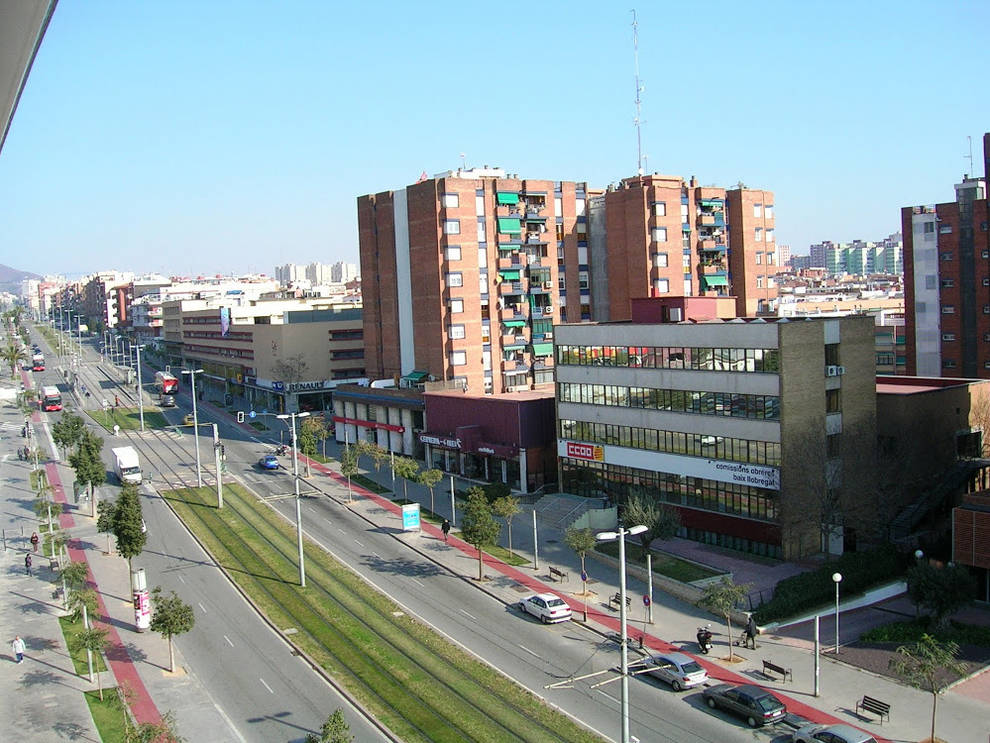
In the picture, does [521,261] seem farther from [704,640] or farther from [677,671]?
[677,671]

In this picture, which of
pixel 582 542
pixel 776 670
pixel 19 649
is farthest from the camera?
pixel 582 542

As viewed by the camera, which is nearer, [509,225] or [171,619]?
[171,619]

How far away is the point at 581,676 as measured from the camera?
35594mm

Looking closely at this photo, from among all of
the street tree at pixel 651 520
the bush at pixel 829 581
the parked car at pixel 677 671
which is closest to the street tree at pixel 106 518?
the street tree at pixel 651 520

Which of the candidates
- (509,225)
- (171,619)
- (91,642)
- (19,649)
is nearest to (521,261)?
(509,225)

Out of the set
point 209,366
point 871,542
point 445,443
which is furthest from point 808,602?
point 209,366

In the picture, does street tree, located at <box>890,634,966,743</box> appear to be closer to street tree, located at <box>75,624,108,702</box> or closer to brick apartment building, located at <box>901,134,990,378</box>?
street tree, located at <box>75,624,108,702</box>

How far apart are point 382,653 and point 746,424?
80.3 feet

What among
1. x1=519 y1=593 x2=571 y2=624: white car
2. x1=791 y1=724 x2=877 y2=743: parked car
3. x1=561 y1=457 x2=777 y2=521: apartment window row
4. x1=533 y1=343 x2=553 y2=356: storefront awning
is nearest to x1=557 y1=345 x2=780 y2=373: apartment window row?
x1=561 y1=457 x2=777 y2=521: apartment window row

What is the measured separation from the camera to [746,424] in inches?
1986

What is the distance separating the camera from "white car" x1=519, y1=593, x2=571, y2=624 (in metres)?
42.1

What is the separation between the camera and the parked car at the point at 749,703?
3094 cm

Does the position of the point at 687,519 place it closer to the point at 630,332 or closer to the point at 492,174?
the point at 630,332

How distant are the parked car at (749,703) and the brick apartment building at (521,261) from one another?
51496 millimetres
